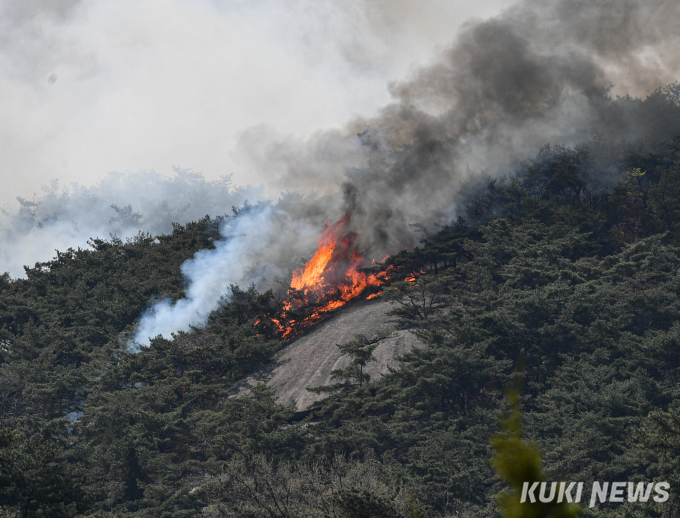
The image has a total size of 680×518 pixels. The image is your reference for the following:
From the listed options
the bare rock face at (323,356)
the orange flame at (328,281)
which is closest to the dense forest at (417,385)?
the bare rock face at (323,356)

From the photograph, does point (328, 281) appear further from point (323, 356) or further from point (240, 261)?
point (323, 356)

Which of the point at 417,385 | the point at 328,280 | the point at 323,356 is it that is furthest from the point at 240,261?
the point at 417,385

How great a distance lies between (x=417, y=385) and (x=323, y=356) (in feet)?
49.9

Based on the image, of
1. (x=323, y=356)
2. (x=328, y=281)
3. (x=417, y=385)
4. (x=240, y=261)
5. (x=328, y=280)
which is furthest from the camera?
(x=240, y=261)

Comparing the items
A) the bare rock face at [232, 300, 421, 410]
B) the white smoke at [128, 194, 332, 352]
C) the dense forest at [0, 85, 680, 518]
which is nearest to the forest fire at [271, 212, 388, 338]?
the white smoke at [128, 194, 332, 352]

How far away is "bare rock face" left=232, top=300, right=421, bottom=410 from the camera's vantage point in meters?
53.7

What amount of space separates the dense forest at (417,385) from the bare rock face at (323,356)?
1.67 m

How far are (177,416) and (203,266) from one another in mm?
30604

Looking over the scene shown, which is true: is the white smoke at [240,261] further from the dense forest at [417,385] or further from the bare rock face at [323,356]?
the bare rock face at [323,356]

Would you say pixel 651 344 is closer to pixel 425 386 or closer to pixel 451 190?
pixel 425 386

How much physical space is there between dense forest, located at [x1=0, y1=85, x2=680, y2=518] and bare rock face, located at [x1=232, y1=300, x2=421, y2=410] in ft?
5.47

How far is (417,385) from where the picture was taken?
4506 cm

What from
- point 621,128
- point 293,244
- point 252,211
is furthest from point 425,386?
point 621,128

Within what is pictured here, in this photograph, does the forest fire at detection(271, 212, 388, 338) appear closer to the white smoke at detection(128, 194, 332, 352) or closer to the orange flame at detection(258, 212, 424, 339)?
the orange flame at detection(258, 212, 424, 339)
